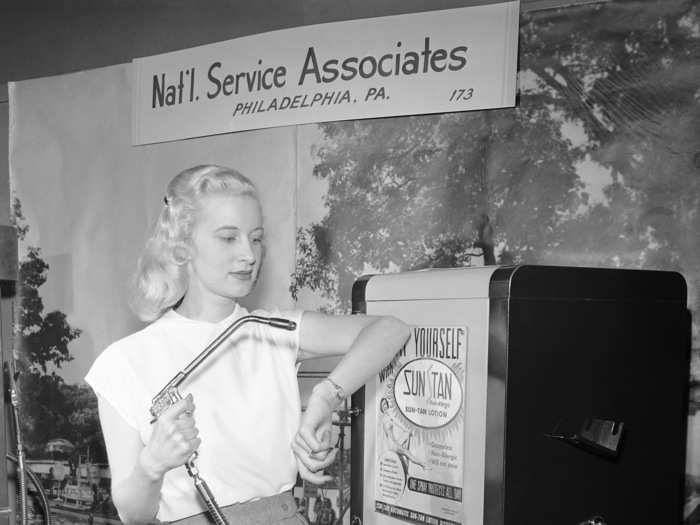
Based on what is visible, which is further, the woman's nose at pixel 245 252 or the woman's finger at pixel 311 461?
the woman's nose at pixel 245 252

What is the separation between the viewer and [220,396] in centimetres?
147

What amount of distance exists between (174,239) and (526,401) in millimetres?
727

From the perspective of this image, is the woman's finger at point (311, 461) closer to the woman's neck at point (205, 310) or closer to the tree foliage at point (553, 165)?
the woman's neck at point (205, 310)

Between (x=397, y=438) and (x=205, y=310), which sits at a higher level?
(x=205, y=310)

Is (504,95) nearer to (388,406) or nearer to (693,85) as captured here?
(693,85)

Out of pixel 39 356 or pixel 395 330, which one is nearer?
pixel 395 330

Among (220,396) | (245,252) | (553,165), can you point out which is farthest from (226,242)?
(553,165)

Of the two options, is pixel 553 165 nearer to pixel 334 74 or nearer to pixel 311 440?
pixel 334 74

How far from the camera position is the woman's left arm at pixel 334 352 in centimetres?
126

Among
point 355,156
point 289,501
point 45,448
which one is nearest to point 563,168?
point 355,156

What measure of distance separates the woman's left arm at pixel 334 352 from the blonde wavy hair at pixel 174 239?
0.28 m

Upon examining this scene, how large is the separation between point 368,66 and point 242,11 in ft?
2.08

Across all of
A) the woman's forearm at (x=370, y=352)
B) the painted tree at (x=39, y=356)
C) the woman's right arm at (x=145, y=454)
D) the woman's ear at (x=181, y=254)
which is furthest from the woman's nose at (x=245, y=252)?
the painted tree at (x=39, y=356)

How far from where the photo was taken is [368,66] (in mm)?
2250
